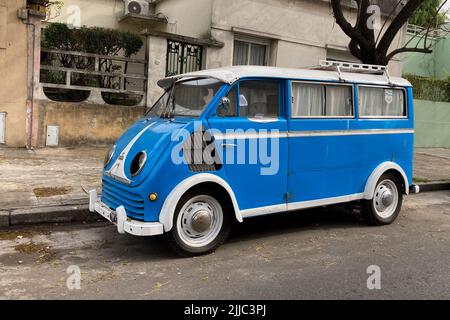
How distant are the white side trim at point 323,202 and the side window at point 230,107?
1.34 meters

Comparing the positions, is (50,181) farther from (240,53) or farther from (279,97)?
(240,53)

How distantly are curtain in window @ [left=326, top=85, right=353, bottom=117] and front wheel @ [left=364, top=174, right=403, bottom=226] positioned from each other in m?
1.17

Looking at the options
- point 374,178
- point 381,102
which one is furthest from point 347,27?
point 374,178

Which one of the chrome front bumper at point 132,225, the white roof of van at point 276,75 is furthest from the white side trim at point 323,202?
the chrome front bumper at point 132,225

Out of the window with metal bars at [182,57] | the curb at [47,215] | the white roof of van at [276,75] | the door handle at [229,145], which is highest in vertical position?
the window with metal bars at [182,57]

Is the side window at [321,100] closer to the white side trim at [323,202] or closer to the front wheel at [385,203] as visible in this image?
the white side trim at [323,202]

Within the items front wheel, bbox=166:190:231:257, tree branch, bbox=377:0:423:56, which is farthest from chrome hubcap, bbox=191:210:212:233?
tree branch, bbox=377:0:423:56

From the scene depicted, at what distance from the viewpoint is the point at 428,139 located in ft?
55.6

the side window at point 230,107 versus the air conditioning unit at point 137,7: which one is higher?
the air conditioning unit at point 137,7

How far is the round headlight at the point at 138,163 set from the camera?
482 centimetres

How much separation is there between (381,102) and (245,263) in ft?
10.6

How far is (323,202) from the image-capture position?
19.7 feet
